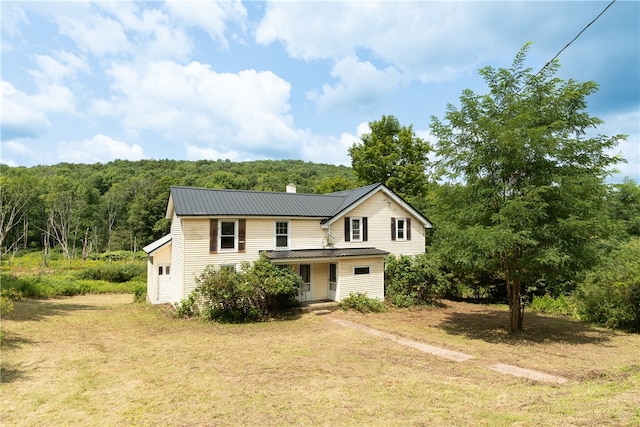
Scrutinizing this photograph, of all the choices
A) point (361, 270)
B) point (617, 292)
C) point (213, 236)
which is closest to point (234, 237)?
point (213, 236)

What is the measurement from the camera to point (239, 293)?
1662 centimetres

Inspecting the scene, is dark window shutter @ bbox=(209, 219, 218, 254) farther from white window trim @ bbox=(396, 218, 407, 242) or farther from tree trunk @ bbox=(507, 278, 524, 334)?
tree trunk @ bbox=(507, 278, 524, 334)

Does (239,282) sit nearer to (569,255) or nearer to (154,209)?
(569,255)

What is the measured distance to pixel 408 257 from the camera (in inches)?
888

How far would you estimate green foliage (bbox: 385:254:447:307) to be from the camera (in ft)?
70.1

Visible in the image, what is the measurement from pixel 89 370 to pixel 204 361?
284cm

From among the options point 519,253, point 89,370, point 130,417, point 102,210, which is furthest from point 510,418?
point 102,210

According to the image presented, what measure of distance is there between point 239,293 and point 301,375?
8252mm

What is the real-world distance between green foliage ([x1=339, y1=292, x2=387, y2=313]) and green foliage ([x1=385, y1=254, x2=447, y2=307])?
5.74ft

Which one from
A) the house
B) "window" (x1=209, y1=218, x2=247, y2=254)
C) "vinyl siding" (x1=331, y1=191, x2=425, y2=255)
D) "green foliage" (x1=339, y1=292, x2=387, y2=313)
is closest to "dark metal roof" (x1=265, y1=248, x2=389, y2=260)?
the house

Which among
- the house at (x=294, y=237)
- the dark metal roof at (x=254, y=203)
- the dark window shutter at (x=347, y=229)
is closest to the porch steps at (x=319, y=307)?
the house at (x=294, y=237)

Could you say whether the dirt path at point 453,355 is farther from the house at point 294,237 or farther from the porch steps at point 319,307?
the house at point 294,237

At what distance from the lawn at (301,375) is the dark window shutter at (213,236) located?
380 cm

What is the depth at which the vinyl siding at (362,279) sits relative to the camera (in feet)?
67.7
